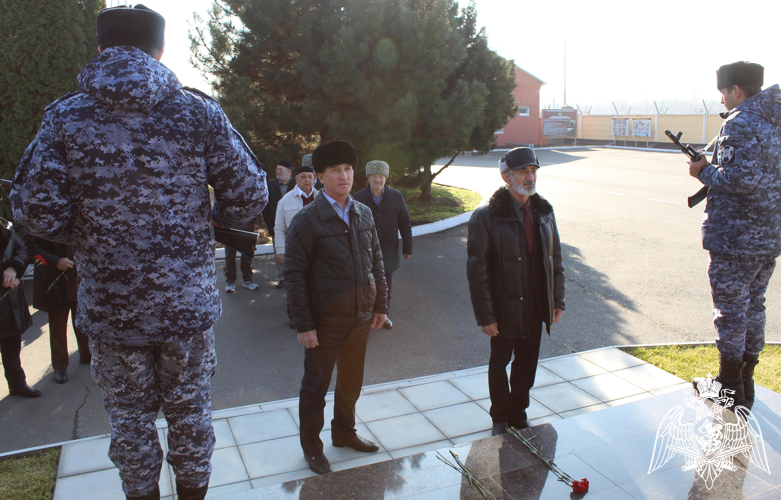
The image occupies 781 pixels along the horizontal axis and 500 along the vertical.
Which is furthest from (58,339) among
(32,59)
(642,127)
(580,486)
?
(642,127)

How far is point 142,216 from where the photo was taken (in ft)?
6.72

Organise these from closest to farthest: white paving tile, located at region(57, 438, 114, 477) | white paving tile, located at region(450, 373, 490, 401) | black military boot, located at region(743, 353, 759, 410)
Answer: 1. white paving tile, located at region(57, 438, 114, 477)
2. black military boot, located at region(743, 353, 759, 410)
3. white paving tile, located at region(450, 373, 490, 401)

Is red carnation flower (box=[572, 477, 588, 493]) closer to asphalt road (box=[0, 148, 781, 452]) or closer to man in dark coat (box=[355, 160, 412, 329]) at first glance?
asphalt road (box=[0, 148, 781, 452])

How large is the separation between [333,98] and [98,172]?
7.89 metres

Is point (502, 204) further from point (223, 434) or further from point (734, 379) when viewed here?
point (223, 434)

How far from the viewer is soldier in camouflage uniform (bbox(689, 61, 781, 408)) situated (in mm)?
3557

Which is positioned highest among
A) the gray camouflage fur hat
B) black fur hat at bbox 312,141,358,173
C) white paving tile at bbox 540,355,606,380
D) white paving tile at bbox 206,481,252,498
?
black fur hat at bbox 312,141,358,173

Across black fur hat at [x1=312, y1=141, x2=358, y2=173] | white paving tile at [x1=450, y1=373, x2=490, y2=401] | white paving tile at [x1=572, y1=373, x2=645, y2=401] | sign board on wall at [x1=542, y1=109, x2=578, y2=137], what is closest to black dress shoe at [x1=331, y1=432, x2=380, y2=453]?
white paving tile at [x1=450, y1=373, x2=490, y2=401]

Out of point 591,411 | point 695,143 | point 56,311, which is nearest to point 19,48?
point 56,311

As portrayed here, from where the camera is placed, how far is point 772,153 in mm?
3566

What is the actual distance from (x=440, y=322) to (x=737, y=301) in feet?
10.5

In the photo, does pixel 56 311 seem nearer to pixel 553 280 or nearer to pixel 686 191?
pixel 553 280

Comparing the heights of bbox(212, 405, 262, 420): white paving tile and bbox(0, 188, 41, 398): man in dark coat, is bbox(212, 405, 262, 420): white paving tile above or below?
below

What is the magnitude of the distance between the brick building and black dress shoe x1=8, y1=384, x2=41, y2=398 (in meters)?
37.6
